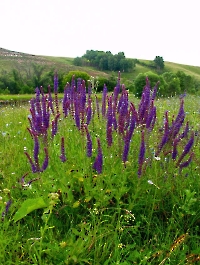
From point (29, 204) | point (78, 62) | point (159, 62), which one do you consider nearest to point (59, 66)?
point (78, 62)

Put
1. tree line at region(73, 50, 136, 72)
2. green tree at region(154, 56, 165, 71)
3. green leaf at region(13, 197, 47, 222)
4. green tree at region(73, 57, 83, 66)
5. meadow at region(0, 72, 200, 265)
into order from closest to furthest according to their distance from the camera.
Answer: meadow at region(0, 72, 200, 265) → green leaf at region(13, 197, 47, 222) → tree line at region(73, 50, 136, 72) → green tree at region(154, 56, 165, 71) → green tree at region(73, 57, 83, 66)

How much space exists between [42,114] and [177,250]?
1.69 meters

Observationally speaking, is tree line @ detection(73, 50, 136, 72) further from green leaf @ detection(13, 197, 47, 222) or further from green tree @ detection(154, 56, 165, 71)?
green leaf @ detection(13, 197, 47, 222)

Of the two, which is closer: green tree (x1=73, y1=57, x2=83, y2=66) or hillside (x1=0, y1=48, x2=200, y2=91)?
hillside (x1=0, y1=48, x2=200, y2=91)

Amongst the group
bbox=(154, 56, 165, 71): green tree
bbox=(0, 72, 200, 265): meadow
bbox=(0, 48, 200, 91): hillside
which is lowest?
bbox=(0, 72, 200, 265): meadow

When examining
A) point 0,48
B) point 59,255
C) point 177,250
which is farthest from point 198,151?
point 0,48

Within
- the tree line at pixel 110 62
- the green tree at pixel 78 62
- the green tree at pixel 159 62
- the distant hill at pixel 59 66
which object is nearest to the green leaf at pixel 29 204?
the distant hill at pixel 59 66

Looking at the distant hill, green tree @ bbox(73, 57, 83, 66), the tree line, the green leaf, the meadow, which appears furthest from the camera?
green tree @ bbox(73, 57, 83, 66)

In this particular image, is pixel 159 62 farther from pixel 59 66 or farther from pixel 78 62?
pixel 59 66

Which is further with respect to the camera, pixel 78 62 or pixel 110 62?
pixel 78 62

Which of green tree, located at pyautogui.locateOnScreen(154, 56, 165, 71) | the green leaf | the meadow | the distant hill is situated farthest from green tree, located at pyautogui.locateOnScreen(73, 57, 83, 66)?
the green leaf

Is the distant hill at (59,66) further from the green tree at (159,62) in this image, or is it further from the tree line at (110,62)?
the tree line at (110,62)

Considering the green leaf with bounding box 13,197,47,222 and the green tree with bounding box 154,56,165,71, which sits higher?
the green tree with bounding box 154,56,165,71

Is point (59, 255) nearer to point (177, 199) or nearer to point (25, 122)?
point (177, 199)
